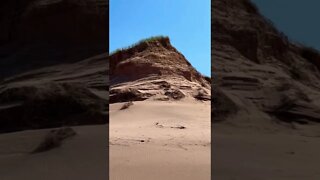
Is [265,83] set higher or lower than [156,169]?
higher

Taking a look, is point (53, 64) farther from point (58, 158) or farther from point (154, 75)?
point (154, 75)

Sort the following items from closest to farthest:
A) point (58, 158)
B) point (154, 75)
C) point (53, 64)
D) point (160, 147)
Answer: point (58, 158) < point (160, 147) < point (53, 64) < point (154, 75)

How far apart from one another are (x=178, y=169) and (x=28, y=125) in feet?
10.8

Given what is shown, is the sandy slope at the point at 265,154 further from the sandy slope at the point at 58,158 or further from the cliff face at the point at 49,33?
the cliff face at the point at 49,33

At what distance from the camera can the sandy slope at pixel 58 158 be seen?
3.27 m

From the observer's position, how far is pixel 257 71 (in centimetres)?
726

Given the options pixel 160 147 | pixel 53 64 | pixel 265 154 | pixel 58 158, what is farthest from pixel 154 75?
pixel 58 158

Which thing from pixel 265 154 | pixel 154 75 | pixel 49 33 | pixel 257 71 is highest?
pixel 49 33

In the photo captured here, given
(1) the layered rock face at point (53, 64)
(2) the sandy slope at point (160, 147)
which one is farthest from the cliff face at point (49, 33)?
(2) the sandy slope at point (160, 147)

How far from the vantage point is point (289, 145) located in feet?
16.8

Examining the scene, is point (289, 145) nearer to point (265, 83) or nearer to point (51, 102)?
point (265, 83)

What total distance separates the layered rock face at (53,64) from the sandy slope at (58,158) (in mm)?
669

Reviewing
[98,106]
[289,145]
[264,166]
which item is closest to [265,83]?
[289,145]

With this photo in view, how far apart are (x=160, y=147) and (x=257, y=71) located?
3.37m
